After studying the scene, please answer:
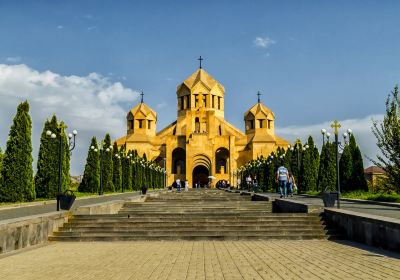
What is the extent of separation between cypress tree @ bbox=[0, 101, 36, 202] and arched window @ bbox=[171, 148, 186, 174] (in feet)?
181

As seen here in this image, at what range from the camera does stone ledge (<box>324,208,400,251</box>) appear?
7816 millimetres

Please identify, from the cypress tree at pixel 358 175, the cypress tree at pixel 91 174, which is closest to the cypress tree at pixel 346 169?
the cypress tree at pixel 358 175

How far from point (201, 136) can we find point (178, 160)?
12.4 m

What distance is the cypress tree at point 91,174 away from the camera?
3322 cm

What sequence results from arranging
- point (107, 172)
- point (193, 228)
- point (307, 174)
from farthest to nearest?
point (107, 172) < point (307, 174) < point (193, 228)

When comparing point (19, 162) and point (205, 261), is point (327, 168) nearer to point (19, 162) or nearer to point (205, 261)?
point (19, 162)

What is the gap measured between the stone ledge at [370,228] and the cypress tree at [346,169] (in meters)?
16.9

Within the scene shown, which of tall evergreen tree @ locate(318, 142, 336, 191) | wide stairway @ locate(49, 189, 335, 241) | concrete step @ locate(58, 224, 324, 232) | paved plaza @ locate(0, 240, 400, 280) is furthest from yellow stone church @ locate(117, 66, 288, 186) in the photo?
paved plaza @ locate(0, 240, 400, 280)

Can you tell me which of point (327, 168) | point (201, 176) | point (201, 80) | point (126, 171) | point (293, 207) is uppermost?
point (201, 80)

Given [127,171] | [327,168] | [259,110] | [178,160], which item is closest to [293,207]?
[327,168]

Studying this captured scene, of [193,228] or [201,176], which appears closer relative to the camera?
[193,228]

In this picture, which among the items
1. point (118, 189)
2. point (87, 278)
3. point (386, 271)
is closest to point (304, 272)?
point (386, 271)

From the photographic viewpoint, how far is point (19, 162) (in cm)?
2116

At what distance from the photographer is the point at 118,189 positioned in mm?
40281
